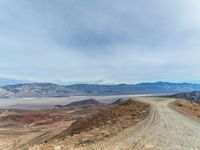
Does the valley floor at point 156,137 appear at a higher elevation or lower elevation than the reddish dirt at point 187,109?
lower

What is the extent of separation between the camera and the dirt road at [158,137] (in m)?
19.7

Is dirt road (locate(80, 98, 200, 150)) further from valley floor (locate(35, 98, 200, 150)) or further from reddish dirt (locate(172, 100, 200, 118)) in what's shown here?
reddish dirt (locate(172, 100, 200, 118))

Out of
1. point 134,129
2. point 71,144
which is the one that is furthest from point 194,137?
point 71,144

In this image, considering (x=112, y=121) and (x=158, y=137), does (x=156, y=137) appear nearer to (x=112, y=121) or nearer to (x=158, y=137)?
(x=158, y=137)

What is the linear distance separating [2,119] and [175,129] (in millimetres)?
149259

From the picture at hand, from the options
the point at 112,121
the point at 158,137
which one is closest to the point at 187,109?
the point at 112,121

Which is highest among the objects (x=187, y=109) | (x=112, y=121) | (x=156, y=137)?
(x=187, y=109)

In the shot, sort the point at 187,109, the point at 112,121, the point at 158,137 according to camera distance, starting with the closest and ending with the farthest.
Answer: the point at 158,137 → the point at 112,121 → the point at 187,109

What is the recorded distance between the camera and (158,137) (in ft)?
73.0

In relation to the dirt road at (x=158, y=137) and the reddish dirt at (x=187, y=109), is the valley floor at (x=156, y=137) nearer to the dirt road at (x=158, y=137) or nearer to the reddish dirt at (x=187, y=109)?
the dirt road at (x=158, y=137)

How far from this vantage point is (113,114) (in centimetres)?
3659

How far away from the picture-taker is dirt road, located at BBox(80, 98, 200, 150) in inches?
777

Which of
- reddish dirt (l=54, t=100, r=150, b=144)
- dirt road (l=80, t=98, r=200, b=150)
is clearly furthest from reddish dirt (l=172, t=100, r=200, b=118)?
dirt road (l=80, t=98, r=200, b=150)

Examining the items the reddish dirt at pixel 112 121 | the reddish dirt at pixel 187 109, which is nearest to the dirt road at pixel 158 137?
the reddish dirt at pixel 112 121
